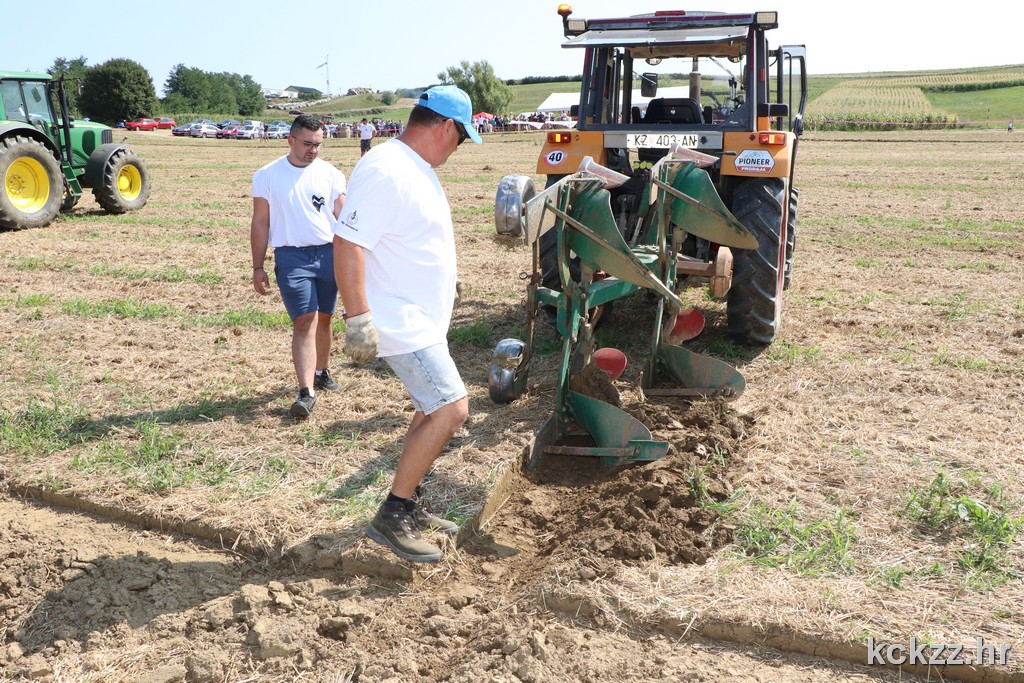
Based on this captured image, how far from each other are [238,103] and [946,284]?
10323cm

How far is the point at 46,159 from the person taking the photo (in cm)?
1184

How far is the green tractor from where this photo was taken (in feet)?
38.0

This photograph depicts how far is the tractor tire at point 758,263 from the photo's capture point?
19.0 feet

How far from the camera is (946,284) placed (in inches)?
318

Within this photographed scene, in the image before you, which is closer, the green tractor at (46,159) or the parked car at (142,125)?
the green tractor at (46,159)

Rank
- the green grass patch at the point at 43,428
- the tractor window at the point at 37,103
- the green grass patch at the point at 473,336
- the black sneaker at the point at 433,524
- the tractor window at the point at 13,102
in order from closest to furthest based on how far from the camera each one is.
→ the black sneaker at the point at 433,524 → the green grass patch at the point at 43,428 → the green grass patch at the point at 473,336 → the tractor window at the point at 13,102 → the tractor window at the point at 37,103

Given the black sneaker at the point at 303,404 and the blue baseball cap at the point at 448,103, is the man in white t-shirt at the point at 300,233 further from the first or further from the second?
the blue baseball cap at the point at 448,103

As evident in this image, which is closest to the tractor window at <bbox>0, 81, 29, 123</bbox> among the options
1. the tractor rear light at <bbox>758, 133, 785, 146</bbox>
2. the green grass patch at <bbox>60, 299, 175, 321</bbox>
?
the green grass patch at <bbox>60, 299, 175, 321</bbox>

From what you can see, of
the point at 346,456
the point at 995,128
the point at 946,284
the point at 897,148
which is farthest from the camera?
the point at 995,128

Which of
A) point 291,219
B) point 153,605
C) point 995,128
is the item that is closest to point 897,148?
point 995,128

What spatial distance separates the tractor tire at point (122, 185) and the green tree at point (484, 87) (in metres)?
52.0

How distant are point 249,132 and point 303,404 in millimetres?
46158

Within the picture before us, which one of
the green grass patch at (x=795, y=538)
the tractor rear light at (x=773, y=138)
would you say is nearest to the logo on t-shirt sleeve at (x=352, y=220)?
the green grass patch at (x=795, y=538)

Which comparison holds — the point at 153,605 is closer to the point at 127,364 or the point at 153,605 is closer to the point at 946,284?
the point at 127,364
